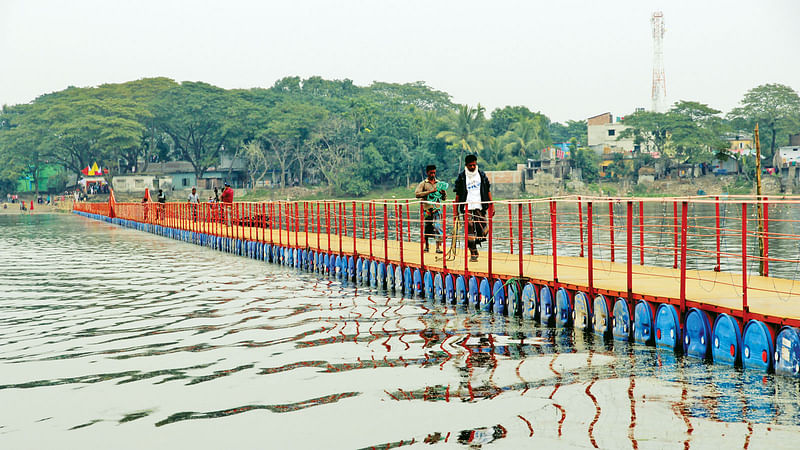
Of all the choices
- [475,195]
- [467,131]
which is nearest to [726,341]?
[475,195]

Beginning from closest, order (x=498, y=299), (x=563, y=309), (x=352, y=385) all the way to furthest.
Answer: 1. (x=352, y=385)
2. (x=563, y=309)
3. (x=498, y=299)

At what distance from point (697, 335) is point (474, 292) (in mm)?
5503

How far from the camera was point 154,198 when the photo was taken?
99188 mm

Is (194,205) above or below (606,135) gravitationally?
below

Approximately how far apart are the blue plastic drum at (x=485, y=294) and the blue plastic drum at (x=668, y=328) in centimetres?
411

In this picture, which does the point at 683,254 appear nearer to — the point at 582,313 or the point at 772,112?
the point at 582,313

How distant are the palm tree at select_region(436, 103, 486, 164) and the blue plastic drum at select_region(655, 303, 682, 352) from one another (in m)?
75.8

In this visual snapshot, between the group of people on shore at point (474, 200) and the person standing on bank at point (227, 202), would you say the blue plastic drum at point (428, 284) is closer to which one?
the group of people on shore at point (474, 200)

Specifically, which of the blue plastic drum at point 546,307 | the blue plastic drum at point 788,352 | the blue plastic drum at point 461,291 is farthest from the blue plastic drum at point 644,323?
the blue plastic drum at point 461,291

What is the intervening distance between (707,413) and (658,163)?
284 feet

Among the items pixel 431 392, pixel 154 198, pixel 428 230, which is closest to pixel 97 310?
pixel 428 230

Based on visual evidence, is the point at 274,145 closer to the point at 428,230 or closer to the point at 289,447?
the point at 428,230

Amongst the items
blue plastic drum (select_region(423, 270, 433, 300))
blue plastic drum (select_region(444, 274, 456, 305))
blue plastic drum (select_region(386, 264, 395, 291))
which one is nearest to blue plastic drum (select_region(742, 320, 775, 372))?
blue plastic drum (select_region(444, 274, 456, 305))

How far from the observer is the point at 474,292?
15.2 metres
